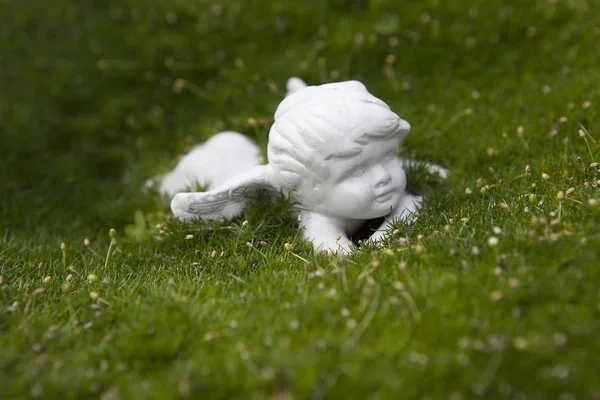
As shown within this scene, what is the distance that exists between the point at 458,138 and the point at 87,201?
131 inches

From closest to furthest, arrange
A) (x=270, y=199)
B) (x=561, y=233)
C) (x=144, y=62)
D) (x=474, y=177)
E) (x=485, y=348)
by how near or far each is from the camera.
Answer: (x=485, y=348), (x=561, y=233), (x=270, y=199), (x=474, y=177), (x=144, y=62)

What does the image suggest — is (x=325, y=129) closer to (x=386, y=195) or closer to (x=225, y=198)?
(x=386, y=195)

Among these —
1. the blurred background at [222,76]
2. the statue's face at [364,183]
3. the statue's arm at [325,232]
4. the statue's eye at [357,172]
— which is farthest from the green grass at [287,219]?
the statue's eye at [357,172]

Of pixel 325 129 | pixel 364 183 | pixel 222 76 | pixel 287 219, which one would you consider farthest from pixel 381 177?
pixel 222 76

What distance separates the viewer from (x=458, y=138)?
5039 mm

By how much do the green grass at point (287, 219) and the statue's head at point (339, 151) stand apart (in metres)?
0.33

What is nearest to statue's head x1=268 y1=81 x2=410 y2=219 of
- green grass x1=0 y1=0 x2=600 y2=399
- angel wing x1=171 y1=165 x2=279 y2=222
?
angel wing x1=171 y1=165 x2=279 y2=222

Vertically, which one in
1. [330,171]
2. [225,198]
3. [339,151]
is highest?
[339,151]

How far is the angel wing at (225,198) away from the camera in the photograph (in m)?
3.98

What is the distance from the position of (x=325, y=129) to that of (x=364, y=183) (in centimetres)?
44

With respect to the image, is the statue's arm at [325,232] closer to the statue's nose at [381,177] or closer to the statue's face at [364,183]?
the statue's face at [364,183]

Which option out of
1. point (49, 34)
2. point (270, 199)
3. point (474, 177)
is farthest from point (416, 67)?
point (49, 34)

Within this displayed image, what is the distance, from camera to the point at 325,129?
358cm

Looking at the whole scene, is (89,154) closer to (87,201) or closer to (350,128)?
(87,201)
